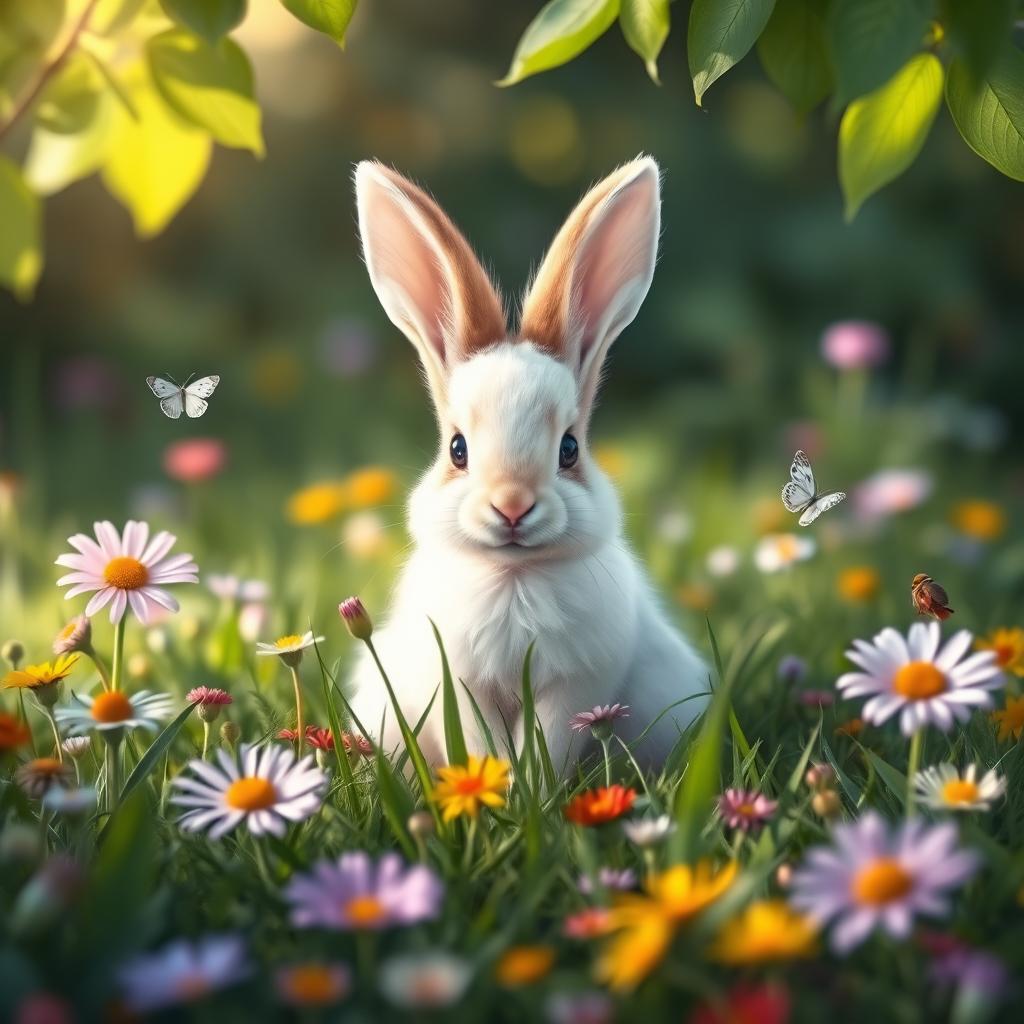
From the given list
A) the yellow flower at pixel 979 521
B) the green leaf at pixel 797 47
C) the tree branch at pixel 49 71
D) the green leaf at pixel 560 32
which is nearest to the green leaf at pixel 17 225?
the tree branch at pixel 49 71

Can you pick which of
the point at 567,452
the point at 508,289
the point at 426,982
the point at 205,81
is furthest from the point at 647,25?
the point at 508,289

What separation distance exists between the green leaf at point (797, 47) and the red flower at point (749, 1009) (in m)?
1.52

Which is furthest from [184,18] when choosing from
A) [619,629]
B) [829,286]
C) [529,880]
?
[829,286]

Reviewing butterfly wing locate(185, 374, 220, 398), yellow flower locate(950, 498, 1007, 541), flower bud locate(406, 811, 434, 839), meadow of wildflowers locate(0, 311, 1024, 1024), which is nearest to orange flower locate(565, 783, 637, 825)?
meadow of wildflowers locate(0, 311, 1024, 1024)

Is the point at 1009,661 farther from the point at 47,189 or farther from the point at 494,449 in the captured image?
the point at 47,189

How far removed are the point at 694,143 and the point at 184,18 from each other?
5.37 metres

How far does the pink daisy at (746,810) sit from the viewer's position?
1.90 m

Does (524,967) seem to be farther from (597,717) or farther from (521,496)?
(521,496)

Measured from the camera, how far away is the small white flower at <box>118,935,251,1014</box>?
1.39m

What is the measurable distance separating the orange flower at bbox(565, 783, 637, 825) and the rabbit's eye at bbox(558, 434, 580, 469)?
72 centimetres

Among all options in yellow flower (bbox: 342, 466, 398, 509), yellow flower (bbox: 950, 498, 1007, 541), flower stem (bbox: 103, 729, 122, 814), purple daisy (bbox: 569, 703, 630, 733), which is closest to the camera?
flower stem (bbox: 103, 729, 122, 814)

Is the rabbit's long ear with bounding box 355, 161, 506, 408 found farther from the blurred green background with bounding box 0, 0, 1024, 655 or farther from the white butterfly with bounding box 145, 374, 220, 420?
the blurred green background with bounding box 0, 0, 1024, 655

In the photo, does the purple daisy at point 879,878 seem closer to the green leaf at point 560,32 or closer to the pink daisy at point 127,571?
the pink daisy at point 127,571

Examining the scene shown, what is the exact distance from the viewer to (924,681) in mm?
1836
